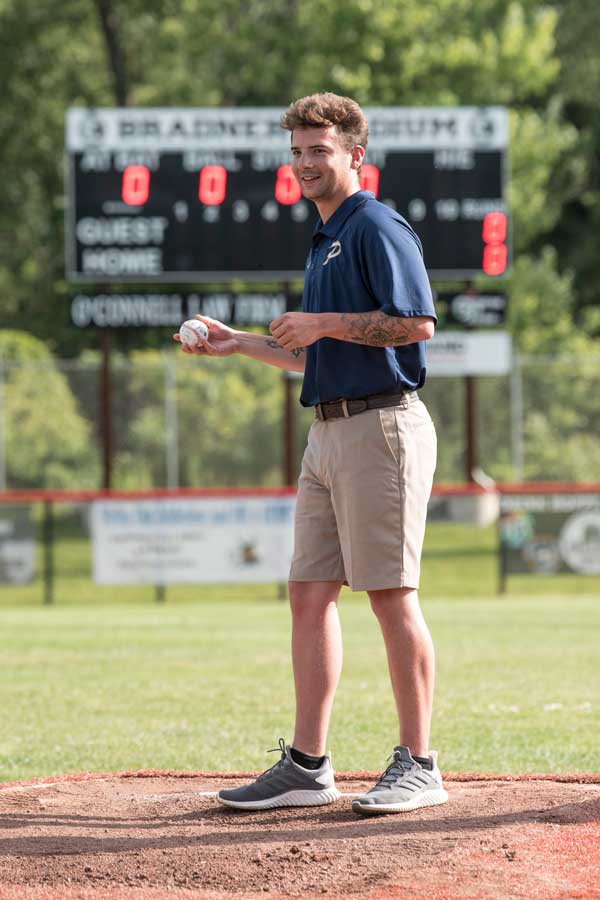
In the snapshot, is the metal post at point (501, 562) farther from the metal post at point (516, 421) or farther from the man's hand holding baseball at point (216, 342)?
the man's hand holding baseball at point (216, 342)

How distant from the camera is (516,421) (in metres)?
23.5

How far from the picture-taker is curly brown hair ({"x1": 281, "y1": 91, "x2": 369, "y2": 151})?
4691 mm

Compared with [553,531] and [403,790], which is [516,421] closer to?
[553,531]

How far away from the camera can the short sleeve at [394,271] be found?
4.53 metres

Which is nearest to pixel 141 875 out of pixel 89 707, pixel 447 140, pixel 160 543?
pixel 89 707

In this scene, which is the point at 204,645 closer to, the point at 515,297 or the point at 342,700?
the point at 342,700

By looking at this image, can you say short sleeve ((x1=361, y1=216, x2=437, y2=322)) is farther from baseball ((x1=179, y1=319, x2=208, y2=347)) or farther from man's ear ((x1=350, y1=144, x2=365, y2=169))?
baseball ((x1=179, y1=319, x2=208, y2=347))

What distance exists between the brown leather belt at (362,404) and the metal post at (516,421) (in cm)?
1888

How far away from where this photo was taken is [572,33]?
121 ft

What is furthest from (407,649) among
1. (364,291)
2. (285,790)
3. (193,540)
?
(193,540)

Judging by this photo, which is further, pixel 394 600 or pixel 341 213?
pixel 341 213

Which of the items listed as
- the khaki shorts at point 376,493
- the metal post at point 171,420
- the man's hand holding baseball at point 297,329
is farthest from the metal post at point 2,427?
the man's hand holding baseball at point 297,329

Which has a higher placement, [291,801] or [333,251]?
[333,251]

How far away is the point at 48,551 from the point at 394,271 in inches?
502
